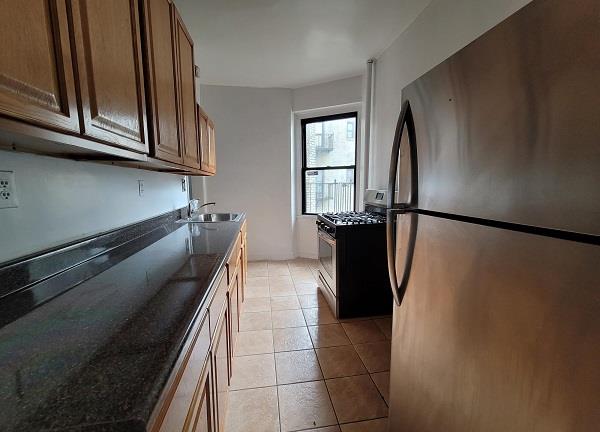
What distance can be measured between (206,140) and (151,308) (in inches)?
87.6

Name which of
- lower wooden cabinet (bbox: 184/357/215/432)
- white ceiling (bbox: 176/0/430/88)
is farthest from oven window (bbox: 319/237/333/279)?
white ceiling (bbox: 176/0/430/88)

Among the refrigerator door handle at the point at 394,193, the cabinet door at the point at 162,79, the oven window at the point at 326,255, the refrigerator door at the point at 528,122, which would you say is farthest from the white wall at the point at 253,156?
the refrigerator door at the point at 528,122

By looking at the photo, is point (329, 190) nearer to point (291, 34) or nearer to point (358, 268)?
point (358, 268)

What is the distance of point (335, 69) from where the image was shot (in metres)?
3.36

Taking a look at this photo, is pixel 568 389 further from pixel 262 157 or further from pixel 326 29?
pixel 262 157

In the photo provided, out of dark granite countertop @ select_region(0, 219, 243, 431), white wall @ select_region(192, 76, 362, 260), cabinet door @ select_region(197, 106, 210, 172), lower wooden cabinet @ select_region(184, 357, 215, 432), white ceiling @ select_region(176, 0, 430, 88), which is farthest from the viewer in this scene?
white wall @ select_region(192, 76, 362, 260)

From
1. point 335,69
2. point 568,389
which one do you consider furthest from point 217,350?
point 335,69

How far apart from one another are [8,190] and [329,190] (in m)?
3.68

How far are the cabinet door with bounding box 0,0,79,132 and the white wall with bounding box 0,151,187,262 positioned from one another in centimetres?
44

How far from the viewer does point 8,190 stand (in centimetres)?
89

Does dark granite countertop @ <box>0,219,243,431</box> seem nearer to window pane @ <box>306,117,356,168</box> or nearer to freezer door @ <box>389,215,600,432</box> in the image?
freezer door @ <box>389,215,600,432</box>

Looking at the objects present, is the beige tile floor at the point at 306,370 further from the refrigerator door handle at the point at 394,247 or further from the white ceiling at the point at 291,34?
the white ceiling at the point at 291,34

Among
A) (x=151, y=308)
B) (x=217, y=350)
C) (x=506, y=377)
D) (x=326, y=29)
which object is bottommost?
(x=217, y=350)

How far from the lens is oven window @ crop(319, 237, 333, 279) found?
8.56ft
